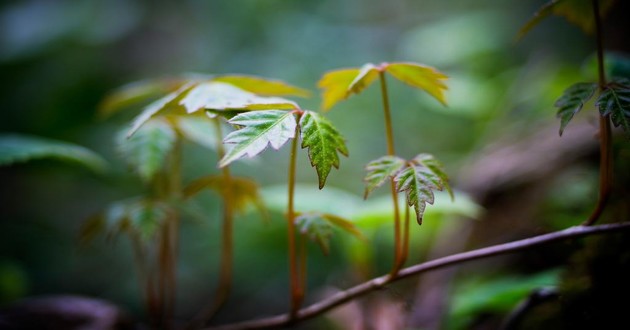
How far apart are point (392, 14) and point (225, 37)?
64.5 inches

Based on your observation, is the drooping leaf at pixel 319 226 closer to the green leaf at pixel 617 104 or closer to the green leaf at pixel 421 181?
the green leaf at pixel 421 181

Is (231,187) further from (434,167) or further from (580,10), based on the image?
(580,10)

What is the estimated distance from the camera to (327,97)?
76cm

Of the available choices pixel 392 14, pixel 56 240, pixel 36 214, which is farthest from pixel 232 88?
pixel 392 14

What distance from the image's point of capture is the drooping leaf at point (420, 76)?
69 centimetres

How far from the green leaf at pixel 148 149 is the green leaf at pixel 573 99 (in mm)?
764

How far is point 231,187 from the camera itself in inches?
36.9

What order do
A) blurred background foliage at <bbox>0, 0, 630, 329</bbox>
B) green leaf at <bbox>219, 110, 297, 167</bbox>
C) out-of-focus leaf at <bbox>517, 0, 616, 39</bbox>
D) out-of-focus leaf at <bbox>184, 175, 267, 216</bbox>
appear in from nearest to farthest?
green leaf at <bbox>219, 110, 297, 167</bbox>
out-of-focus leaf at <bbox>517, 0, 616, 39</bbox>
out-of-focus leaf at <bbox>184, 175, 267, 216</bbox>
blurred background foliage at <bbox>0, 0, 630, 329</bbox>

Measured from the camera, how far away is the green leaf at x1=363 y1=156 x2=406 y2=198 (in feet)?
1.98

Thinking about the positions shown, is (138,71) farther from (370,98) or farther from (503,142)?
(503,142)

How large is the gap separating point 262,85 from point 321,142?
279mm

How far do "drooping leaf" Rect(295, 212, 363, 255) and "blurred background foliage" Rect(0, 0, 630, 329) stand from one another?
0.54 metres

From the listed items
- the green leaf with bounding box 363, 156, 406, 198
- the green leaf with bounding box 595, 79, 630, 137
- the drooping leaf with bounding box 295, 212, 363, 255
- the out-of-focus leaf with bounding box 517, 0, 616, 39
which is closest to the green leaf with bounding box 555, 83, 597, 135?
the green leaf with bounding box 595, 79, 630, 137

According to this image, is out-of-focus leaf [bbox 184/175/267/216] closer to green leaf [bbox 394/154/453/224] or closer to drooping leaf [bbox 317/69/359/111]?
drooping leaf [bbox 317/69/359/111]
